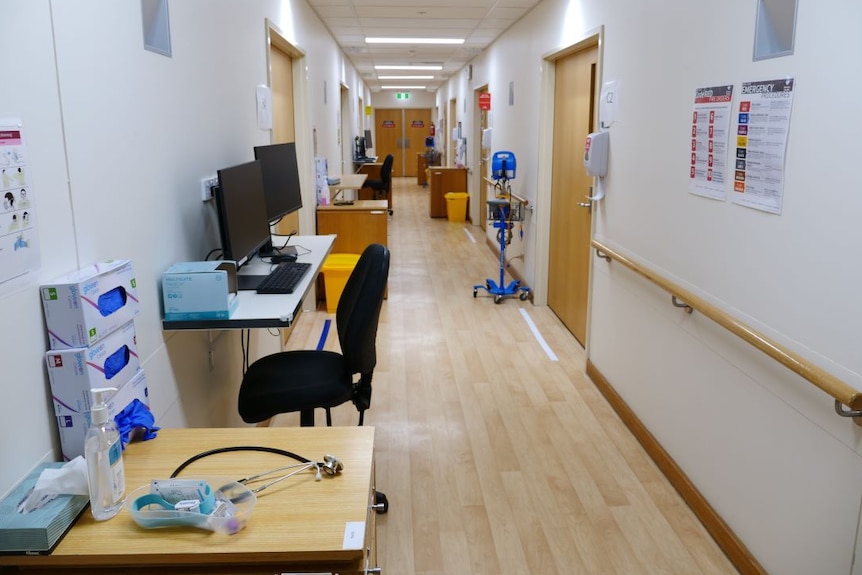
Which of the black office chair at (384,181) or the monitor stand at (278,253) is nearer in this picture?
the monitor stand at (278,253)

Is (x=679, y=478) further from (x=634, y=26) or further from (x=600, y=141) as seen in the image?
(x=634, y=26)

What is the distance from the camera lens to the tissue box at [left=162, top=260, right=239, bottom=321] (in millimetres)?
2281

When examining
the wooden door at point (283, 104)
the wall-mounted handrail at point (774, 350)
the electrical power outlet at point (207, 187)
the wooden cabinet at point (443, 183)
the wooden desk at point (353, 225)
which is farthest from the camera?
the wooden cabinet at point (443, 183)

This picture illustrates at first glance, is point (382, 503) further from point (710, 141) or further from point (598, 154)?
point (598, 154)

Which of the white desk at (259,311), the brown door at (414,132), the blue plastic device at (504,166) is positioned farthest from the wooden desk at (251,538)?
the brown door at (414,132)

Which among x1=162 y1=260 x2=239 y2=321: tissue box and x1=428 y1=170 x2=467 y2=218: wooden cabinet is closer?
x1=162 y1=260 x2=239 y2=321: tissue box

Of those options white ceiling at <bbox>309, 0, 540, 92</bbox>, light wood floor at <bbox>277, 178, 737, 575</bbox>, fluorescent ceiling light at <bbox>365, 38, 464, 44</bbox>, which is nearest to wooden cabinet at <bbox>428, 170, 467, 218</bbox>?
white ceiling at <bbox>309, 0, 540, 92</bbox>

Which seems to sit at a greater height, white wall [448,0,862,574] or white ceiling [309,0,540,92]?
white ceiling [309,0,540,92]

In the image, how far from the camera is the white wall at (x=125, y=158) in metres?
1.49

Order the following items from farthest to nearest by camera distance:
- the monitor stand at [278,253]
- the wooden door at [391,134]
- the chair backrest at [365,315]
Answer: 1. the wooden door at [391,134]
2. the monitor stand at [278,253]
3. the chair backrest at [365,315]

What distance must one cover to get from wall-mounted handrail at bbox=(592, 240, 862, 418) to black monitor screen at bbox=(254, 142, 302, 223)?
1.90m

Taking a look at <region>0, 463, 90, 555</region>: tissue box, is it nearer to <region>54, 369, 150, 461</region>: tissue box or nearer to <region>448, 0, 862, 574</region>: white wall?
<region>54, 369, 150, 461</region>: tissue box

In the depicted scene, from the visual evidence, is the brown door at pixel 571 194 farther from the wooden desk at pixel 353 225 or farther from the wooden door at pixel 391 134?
the wooden door at pixel 391 134

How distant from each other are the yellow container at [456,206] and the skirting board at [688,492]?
7364 mm
